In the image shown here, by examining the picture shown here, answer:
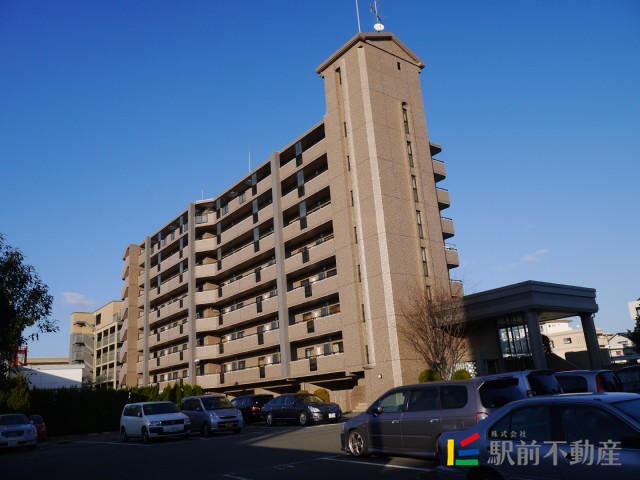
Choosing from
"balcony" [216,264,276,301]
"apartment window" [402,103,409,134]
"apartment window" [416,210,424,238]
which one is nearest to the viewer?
"apartment window" [416,210,424,238]

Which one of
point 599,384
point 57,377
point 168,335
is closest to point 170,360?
point 168,335

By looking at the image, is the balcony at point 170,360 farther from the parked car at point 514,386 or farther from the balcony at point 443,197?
the parked car at point 514,386

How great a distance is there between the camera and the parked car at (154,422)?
21.3 m

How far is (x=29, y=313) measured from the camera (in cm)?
2186

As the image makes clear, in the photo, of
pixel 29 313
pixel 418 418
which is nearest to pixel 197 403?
pixel 29 313

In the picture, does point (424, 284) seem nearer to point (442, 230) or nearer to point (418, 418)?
point (442, 230)

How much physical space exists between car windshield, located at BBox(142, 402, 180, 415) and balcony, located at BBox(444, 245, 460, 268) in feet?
72.6

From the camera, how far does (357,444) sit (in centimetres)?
1295

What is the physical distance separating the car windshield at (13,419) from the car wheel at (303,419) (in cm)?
1139

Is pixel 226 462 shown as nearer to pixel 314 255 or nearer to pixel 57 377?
pixel 314 255

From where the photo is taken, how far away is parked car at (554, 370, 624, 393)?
14.7 meters

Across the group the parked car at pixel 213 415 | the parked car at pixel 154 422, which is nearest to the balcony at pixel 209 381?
the parked car at pixel 213 415

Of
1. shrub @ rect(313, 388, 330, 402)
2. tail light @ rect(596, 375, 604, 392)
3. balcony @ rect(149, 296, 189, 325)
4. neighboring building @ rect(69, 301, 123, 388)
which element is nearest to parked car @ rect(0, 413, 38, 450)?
shrub @ rect(313, 388, 330, 402)

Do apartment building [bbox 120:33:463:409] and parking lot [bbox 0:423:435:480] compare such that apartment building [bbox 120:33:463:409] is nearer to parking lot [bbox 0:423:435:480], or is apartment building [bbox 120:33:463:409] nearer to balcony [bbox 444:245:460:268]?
balcony [bbox 444:245:460:268]
